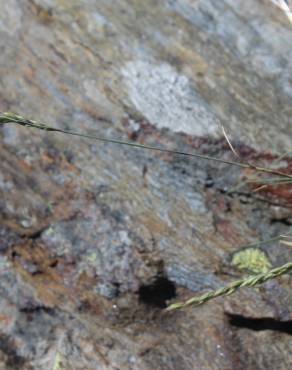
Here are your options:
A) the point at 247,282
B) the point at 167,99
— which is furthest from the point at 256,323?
the point at 167,99

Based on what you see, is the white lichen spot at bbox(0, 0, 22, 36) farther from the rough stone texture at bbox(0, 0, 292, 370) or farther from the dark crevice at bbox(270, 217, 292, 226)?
the dark crevice at bbox(270, 217, 292, 226)

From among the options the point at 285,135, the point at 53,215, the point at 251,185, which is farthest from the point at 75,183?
the point at 285,135

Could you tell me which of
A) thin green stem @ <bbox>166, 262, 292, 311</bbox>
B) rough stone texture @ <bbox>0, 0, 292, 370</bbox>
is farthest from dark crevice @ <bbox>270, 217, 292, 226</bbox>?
thin green stem @ <bbox>166, 262, 292, 311</bbox>

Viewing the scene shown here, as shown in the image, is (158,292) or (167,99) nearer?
(158,292)

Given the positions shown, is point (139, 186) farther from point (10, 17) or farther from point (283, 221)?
point (10, 17)

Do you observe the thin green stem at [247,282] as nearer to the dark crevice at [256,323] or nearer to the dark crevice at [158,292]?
the dark crevice at [256,323]

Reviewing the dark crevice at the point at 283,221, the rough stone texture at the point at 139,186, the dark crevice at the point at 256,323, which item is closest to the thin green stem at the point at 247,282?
the rough stone texture at the point at 139,186

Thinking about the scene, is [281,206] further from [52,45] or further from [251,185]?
[52,45]
